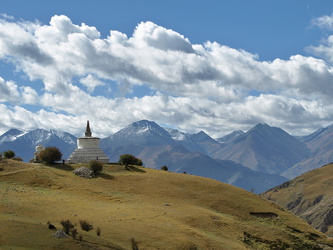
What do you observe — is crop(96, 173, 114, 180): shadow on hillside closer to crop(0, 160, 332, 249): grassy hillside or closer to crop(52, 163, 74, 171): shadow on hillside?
crop(0, 160, 332, 249): grassy hillside

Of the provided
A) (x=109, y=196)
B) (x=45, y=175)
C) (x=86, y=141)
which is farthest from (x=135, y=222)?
(x=86, y=141)

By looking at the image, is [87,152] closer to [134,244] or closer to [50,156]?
[50,156]

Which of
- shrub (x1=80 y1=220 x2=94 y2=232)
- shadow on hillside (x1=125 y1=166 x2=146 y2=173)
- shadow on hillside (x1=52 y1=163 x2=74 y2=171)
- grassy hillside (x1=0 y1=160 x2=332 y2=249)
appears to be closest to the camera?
grassy hillside (x1=0 y1=160 x2=332 y2=249)

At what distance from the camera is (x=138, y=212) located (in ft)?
185

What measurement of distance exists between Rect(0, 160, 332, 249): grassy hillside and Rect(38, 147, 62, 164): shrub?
2.64 m

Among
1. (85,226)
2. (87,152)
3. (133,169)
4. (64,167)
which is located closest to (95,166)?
(64,167)

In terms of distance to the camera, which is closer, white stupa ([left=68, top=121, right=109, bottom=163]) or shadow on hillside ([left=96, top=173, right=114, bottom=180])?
shadow on hillside ([left=96, top=173, right=114, bottom=180])

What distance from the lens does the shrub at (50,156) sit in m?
81.8

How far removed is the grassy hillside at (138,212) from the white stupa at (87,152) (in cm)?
706

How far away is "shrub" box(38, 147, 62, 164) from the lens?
81812 millimetres

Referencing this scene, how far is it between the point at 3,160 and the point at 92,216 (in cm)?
3401

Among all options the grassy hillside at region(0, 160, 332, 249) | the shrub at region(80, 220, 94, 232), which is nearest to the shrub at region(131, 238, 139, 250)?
the grassy hillside at region(0, 160, 332, 249)

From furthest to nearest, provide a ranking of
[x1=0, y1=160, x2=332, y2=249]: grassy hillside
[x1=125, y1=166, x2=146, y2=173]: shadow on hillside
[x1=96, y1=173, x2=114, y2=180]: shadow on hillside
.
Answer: [x1=125, y1=166, x2=146, y2=173]: shadow on hillside → [x1=96, y1=173, x2=114, y2=180]: shadow on hillside → [x1=0, y1=160, x2=332, y2=249]: grassy hillside

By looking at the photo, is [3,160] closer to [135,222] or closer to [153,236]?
[135,222]
